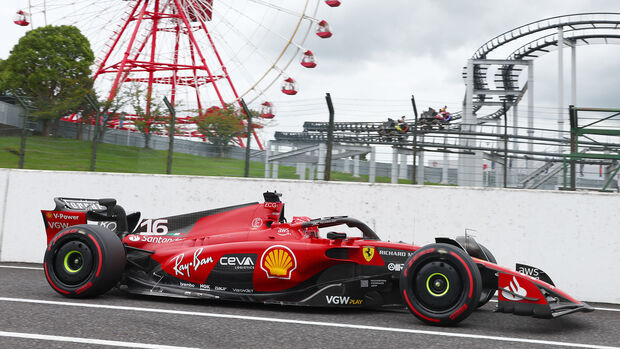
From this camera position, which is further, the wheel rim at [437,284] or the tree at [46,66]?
the tree at [46,66]

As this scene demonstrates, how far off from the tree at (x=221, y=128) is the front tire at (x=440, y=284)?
16.8ft

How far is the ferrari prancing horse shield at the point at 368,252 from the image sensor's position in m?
4.75

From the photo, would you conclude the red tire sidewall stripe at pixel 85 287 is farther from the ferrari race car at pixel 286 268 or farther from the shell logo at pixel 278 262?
the shell logo at pixel 278 262

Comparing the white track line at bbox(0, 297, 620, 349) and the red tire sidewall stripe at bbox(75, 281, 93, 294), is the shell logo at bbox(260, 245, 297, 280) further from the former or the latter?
the red tire sidewall stripe at bbox(75, 281, 93, 294)

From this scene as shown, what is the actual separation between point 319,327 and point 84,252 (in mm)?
2507

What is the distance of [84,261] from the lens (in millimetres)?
5059

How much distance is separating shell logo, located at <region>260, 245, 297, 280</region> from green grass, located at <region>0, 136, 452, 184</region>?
3.11 m

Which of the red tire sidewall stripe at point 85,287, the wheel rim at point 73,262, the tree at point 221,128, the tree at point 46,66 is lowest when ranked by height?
the red tire sidewall stripe at point 85,287

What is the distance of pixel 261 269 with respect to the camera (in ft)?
15.9

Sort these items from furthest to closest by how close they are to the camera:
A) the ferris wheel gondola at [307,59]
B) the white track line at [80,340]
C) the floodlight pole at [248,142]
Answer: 1. the ferris wheel gondola at [307,59]
2. the floodlight pole at [248,142]
3. the white track line at [80,340]

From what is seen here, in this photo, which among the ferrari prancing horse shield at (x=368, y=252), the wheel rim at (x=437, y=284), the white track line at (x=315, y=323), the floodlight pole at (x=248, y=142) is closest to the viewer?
the white track line at (x=315, y=323)

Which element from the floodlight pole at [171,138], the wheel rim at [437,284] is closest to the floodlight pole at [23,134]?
the floodlight pole at [171,138]

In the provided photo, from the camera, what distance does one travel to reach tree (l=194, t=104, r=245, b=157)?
29.4 feet

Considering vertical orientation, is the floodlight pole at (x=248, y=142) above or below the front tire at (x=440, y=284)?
above
